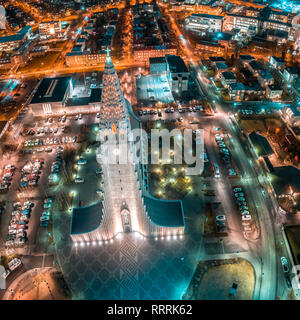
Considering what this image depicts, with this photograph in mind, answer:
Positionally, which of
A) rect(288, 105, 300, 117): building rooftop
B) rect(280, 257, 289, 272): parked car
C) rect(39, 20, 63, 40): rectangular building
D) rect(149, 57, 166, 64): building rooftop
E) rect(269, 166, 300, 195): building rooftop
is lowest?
rect(280, 257, 289, 272): parked car

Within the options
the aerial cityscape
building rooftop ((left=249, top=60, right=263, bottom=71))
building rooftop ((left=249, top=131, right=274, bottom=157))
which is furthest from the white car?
building rooftop ((left=249, top=60, right=263, bottom=71))

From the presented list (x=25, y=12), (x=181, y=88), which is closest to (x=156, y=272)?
(x=181, y=88)

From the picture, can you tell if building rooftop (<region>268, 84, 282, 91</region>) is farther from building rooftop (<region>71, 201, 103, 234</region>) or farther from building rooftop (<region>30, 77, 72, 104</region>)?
building rooftop (<region>71, 201, 103, 234</region>)

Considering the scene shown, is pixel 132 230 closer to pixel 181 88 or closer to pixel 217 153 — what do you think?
pixel 217 153

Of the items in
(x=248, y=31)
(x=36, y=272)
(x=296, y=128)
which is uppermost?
(x=248, y=31)

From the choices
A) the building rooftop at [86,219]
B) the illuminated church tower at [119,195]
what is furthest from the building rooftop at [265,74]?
the building rooftop at [86,219]

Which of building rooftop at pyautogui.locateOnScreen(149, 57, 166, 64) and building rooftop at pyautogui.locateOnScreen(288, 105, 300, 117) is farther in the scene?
building rooftop at pyautogui.locateOnScreen(149, 57, 166, 64)

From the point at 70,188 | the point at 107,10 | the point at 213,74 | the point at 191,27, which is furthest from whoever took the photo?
the point at 107,10

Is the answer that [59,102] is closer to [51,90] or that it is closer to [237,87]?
[51,90]
